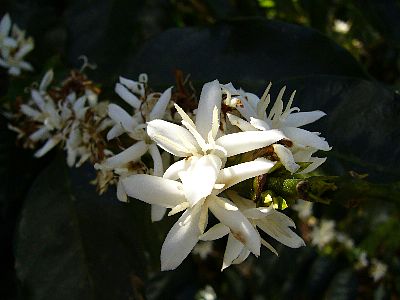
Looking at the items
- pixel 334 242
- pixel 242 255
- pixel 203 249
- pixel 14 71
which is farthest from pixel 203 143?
pixel 334 242

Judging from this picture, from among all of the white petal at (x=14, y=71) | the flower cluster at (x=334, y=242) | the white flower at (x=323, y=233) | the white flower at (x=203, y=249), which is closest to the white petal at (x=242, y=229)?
the white petal at (x=14, y=71)

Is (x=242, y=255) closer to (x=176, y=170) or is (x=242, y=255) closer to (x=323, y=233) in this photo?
(x=176, y=170)

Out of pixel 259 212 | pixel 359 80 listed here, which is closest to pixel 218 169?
pixel 259 212

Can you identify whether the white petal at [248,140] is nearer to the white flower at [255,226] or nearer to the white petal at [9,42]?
the white flower at [255,226]

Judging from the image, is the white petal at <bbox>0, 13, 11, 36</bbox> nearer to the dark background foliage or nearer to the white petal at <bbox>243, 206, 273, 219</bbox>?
the dark background foliage

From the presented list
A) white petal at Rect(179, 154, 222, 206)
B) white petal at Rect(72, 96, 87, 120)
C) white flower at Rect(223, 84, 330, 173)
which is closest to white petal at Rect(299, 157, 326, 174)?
white flower at Rect(223, 84, 330, 173)

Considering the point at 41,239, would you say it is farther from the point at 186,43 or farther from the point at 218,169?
the point at 218,169
